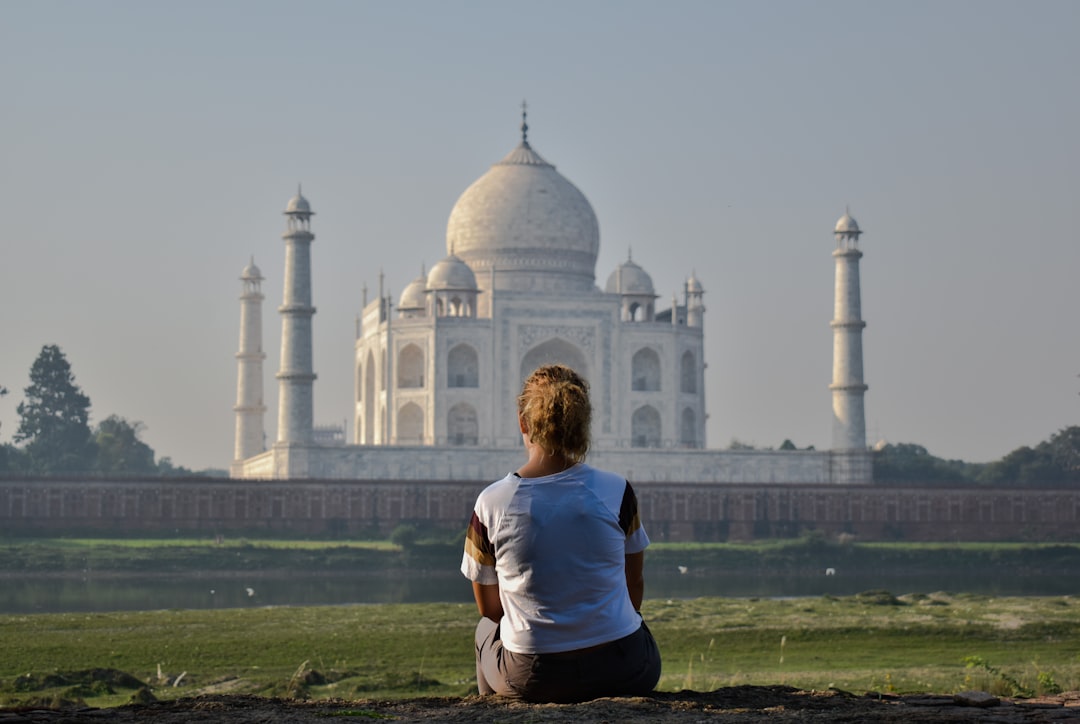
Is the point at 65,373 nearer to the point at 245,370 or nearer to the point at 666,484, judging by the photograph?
the point at 245,370

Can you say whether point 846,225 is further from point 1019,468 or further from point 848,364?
point 1019,468

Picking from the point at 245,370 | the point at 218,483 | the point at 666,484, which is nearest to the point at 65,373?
the point at 245,370

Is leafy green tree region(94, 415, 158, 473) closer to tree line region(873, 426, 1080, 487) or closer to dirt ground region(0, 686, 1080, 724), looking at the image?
tree line region(873, 426, 1080, 487)

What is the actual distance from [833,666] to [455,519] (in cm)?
2696

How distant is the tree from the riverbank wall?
14.5 meters

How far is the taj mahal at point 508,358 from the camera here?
4594 cm

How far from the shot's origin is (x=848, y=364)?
4775 centimetres

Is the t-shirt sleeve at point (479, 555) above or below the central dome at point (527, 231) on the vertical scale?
below

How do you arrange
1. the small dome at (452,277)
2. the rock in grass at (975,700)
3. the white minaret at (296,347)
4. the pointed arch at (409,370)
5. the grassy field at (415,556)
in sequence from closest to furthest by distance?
the rock in grass at (975,700), the grassy field at (415,556), the white minaret at (296,347), the small dome at (452,277), the pointed arch at (409,370)

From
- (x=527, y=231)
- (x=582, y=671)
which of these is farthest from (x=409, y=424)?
(x=582, y=671)

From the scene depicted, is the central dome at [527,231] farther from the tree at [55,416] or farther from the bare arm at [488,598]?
the bare arm at [488,598]

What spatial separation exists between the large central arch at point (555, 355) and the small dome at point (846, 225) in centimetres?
832

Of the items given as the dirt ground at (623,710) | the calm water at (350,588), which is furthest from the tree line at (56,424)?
the dirt ground at (623,710)

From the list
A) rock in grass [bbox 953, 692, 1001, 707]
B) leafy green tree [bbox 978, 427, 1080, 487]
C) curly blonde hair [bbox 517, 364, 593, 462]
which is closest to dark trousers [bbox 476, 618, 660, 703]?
curly blonde hair [bbox 517, 364, 593, 462]
